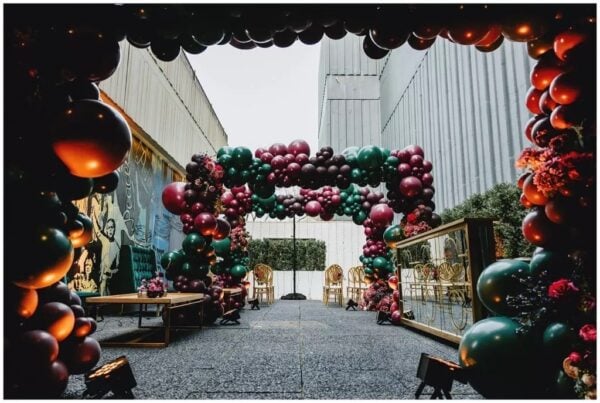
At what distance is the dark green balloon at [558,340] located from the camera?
1.45 metres

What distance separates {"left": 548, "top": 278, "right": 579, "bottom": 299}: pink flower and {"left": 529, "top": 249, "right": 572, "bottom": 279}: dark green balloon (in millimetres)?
95

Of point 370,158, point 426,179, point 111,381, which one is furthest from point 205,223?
point 111,381

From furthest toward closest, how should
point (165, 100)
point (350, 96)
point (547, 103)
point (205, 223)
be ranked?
point (350, 96) < point (165, 100) < point (205, 223) < point (547, 103)

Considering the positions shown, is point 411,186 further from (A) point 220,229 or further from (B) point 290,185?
(A) point 220,229

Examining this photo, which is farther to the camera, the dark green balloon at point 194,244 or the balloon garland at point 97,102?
the dark green balloon at point 194,244

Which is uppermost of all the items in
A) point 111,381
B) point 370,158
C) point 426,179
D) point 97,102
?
point 370,158

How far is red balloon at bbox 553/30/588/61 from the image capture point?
1.53 meters

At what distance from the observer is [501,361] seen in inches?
63.3

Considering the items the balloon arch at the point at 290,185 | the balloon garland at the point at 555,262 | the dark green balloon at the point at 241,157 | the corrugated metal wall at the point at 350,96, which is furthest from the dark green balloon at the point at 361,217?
the corrugated metal wall at the point at 350,96

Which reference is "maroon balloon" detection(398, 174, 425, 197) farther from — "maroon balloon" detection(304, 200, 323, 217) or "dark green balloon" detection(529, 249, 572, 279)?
"dark green balloon" detection(529, 249, 572, 279)

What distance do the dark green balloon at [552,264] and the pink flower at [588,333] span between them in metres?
0.27

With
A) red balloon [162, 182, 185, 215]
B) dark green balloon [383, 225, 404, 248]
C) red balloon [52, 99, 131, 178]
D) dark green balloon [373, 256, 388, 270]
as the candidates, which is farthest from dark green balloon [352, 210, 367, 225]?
red balloon [52, 99, 131, 178]

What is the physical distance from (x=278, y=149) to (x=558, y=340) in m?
4.51

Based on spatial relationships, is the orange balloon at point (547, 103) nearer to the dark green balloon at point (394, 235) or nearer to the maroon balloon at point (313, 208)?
the dark green balloon at point (394, 235)
